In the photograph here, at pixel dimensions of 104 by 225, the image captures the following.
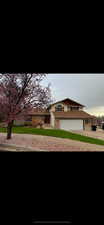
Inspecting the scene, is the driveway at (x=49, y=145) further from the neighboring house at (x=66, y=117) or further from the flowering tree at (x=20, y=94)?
the neighboring house at (x=66, y=117)

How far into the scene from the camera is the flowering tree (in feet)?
20.6

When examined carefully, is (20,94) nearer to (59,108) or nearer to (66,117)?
(66,117)

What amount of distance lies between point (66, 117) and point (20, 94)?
8373mm

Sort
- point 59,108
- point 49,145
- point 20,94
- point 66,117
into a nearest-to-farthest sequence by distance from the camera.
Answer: point 20,94 < point 49,145 < point 66,117 < point 59,108

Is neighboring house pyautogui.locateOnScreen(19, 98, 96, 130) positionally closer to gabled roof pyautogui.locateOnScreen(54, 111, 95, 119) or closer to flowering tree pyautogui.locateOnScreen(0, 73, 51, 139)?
gabled roof pyautogui.locateOnScreen(54, 111, 95, 119)

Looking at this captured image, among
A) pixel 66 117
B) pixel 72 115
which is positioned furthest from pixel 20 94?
pixel 72 115

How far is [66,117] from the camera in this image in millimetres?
14508

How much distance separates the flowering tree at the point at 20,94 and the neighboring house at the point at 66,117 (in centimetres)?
644

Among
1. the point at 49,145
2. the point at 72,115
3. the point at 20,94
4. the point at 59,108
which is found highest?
the point at 59,108
